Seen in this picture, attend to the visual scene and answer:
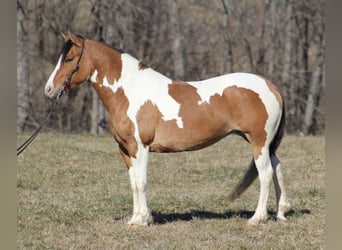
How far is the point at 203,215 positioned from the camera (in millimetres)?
6461

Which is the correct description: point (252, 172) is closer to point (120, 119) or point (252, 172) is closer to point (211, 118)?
point (211, 118)

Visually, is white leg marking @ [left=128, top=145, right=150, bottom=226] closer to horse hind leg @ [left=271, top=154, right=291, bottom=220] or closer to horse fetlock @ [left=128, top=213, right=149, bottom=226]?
horse fetlock @ [left=128, top=213, right=149, bottom=226]

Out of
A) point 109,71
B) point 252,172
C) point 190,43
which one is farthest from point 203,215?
point 190,43

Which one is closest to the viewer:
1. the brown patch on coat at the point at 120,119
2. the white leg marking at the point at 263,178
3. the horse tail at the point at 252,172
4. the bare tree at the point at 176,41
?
the brown patch on coat at the point at 120,119

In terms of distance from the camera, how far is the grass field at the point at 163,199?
523cm

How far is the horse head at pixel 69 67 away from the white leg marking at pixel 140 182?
94 centimetres

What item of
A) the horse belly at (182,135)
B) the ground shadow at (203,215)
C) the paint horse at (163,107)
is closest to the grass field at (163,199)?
the ground shadow at (203,215)

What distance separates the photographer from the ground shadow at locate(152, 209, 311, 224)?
6.24 metres

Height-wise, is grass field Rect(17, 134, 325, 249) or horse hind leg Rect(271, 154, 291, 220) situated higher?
horse hind leg Rect(271, 154, 291, 220)

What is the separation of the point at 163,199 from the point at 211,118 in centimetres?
218

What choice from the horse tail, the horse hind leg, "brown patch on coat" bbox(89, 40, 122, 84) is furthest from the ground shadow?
"brown patch on coat" bbox(89, 40, 122, 84)

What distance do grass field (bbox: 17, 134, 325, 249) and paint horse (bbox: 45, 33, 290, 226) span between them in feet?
1.43

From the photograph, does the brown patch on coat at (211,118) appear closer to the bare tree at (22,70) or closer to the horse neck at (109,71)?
the horse neck at (109,71)
